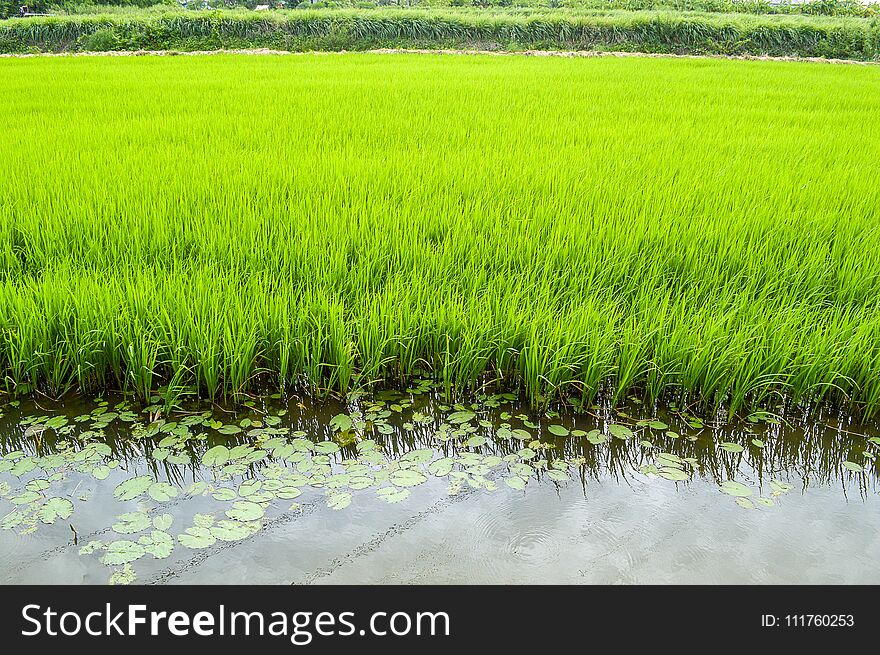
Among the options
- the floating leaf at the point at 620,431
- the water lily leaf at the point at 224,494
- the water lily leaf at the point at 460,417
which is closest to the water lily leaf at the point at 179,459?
the water lily leaf at the point at 224,494

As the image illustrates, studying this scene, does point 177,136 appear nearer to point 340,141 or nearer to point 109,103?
point 340,141

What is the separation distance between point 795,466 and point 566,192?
7.17ft

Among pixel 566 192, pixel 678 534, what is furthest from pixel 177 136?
pixel 678 534

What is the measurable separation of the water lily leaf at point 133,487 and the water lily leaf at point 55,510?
0.10 meters

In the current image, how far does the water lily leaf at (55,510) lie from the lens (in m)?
1.52

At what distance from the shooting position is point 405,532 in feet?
4.97

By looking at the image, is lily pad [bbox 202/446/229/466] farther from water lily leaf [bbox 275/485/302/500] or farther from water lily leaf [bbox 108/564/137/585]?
water lily leaf [bbox 108/564/137/585]

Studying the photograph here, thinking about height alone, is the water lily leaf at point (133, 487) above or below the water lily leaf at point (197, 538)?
above

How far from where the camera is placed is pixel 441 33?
17.3 meters

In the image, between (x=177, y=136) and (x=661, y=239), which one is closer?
(x=661, y=239)

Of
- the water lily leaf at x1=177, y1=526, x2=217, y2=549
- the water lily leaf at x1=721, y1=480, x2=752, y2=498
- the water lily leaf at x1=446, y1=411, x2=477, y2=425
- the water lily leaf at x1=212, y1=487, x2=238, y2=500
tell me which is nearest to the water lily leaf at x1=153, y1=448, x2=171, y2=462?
the water lily leaf at x1=212, y1=487, x2=238, y2=500

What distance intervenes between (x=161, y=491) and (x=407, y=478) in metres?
0.61

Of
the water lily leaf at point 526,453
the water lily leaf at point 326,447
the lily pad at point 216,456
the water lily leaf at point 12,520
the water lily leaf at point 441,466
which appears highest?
the water lily leaf at point 12,520

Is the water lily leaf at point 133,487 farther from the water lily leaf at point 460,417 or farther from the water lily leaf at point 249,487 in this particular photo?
the water lily leaf at point 460,417
